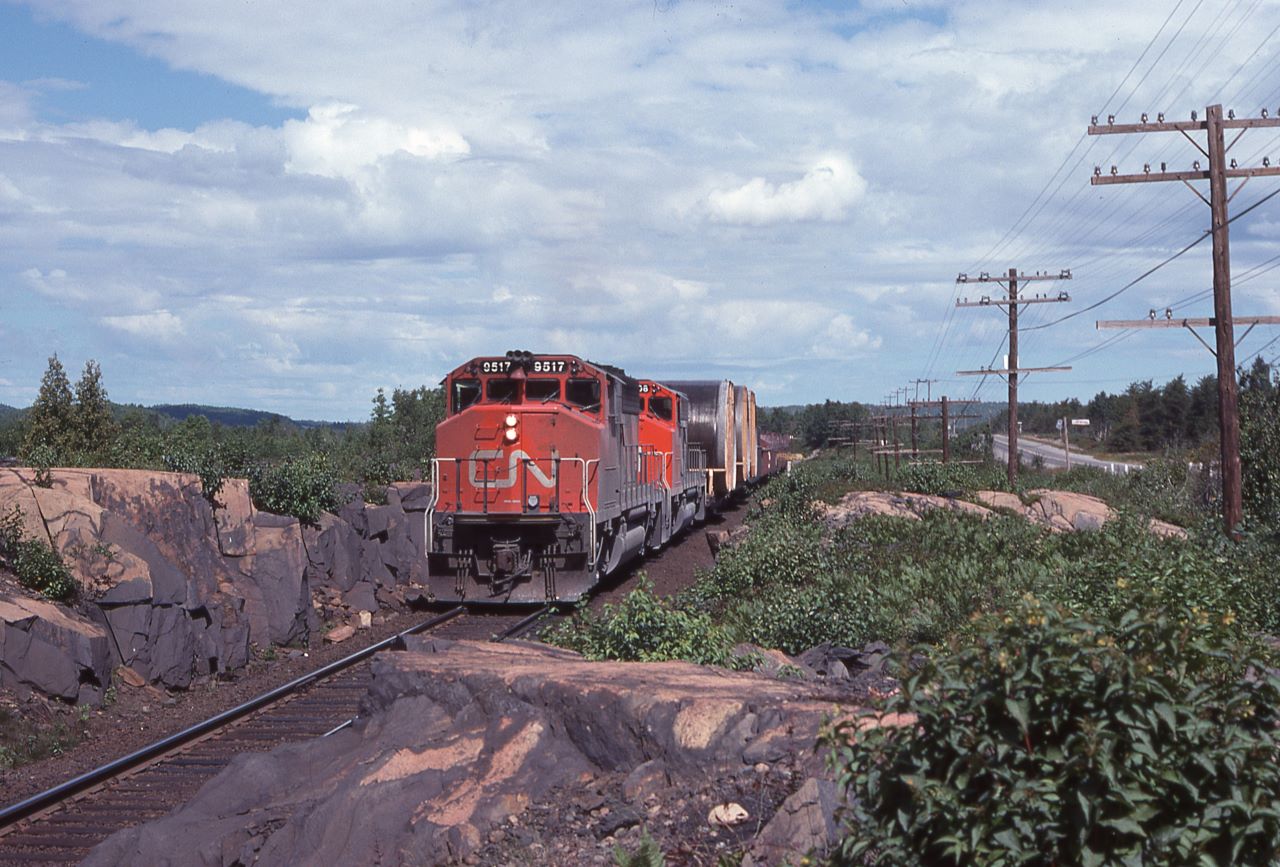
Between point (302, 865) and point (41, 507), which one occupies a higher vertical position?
point (41, 507)

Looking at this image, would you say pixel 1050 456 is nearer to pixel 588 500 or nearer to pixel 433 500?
pixel 588 500

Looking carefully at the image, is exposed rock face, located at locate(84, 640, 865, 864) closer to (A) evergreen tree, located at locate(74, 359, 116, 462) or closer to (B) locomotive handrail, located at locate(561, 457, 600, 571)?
(B) locomotive handrail, located at locate(561, 457, 600, 571)

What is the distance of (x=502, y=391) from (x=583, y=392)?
134 cm

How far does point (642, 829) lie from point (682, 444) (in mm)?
22325

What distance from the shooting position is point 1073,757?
4.02 meters

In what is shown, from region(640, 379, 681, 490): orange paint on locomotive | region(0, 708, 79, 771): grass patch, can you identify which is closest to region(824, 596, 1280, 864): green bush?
region(0, 708, 79, 771): grass patch

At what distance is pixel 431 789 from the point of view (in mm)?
6707

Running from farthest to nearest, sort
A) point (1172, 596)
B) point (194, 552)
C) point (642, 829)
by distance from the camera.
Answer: point (194, 552) < point (1172, 596) < point (642, 829)

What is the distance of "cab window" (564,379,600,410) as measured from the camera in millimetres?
19047

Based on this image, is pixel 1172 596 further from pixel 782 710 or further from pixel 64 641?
pixel 64 641

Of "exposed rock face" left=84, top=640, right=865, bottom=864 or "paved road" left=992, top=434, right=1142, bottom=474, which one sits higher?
"paved road" left=992, top=434, right=1142, bottom=474

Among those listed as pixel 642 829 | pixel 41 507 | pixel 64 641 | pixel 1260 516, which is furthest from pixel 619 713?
pixel 1260 516

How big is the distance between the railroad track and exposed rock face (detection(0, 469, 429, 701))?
2065 millimetres

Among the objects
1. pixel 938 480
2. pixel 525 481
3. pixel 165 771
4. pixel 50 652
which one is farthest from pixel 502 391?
pixel 938 480
